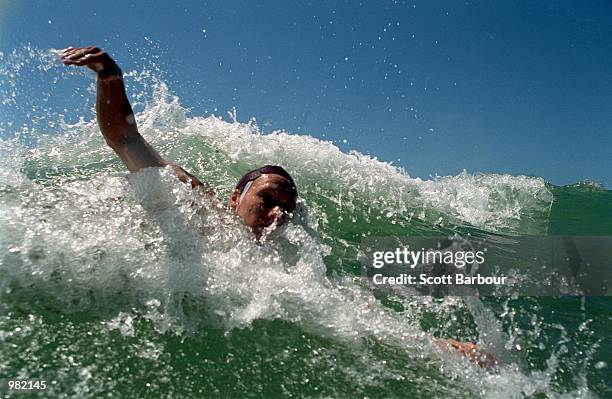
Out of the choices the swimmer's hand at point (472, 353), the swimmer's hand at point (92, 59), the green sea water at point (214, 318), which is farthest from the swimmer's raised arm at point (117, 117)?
the swimmer's hand at point (472, 353)

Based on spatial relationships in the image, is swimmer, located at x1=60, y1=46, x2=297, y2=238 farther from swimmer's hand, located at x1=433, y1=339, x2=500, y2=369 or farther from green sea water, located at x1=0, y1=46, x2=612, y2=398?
swimmer's hand, located at x1=433, y1=339, x2=500, y2=369

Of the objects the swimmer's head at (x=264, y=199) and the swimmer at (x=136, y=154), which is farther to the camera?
the swimmer's head at (x=264, y=199)

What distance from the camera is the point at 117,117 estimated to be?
407 centimetres

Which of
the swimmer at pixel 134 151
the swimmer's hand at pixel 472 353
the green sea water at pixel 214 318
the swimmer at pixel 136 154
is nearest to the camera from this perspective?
the green sea water at pixel 214 318

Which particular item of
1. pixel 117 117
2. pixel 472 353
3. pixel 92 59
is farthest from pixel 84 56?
pixel 472 353

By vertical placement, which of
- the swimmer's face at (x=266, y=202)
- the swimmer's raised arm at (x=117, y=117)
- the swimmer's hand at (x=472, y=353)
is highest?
the swimmer's raised arm at (x=117, y=117)

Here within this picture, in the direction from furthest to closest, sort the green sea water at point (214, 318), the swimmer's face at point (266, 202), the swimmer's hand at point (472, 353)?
the swimmer's face at point (266, 202) → the swimmer's hand at point (472, 353) → the green sea water at point (214, 318)

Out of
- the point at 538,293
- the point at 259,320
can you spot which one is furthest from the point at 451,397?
the point at 538,293

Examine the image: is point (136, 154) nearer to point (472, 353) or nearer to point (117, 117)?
point (117, 117)

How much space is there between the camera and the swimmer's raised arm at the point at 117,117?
148 inches

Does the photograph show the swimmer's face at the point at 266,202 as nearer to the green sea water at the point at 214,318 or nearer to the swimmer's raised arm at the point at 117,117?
the green sea water at the point at 214,318

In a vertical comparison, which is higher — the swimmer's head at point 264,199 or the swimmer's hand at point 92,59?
the swimmer's hand at point 92,59

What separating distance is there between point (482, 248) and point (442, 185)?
324 centimetres

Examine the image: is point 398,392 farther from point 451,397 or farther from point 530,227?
point 530,227
